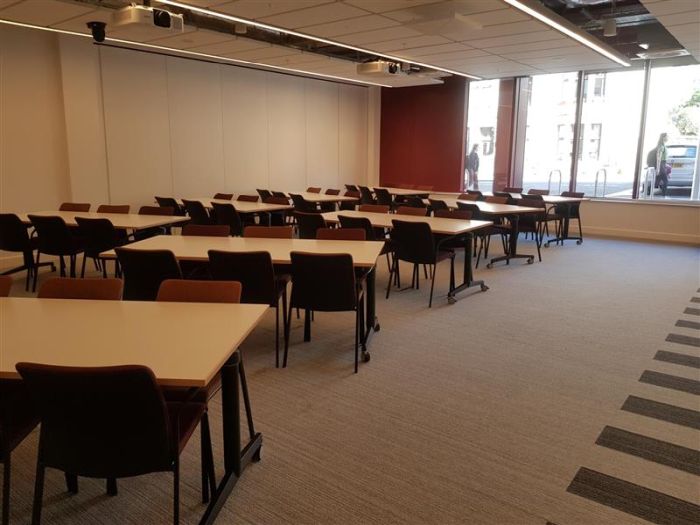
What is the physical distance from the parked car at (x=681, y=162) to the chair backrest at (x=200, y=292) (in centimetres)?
964

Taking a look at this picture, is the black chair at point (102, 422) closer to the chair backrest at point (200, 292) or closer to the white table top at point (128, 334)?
the white table top at point (128, 334)

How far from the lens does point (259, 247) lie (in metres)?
4.20

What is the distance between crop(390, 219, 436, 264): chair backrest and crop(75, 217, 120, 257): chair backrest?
290 cm

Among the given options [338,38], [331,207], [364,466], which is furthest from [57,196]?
[364,466]

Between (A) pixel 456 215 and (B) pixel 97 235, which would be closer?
(B) pixel 97 235

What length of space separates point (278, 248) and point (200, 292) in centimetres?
151

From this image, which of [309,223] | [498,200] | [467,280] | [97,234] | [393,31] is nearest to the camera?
[97,234]

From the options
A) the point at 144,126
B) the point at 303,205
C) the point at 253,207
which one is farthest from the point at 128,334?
the point at 144,126

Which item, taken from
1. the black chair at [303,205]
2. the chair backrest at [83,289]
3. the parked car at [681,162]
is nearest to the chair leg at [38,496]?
the chair backrest at [83,289]

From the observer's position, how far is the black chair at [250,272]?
364cm

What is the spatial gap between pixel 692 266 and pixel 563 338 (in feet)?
13.9

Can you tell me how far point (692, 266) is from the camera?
7293 millimetres

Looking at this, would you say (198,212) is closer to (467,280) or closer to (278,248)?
(278,248)

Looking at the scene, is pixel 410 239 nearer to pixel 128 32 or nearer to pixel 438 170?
pixel 128 32
